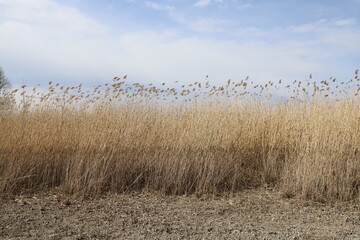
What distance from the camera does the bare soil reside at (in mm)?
3551

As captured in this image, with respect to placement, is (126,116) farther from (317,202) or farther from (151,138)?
(317,202)

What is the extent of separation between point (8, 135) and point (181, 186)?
9.21 ft

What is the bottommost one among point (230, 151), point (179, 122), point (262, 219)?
point (262, 219)

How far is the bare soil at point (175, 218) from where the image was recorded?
3.55 metres

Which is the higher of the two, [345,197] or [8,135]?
[8,135]

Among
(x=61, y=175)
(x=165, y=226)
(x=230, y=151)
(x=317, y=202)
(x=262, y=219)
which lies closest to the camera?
(x=165, y=226)

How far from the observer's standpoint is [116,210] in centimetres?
429

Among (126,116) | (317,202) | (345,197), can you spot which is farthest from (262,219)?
(126,116)

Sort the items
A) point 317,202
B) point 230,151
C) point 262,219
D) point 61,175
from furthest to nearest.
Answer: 1. point 230,151
2. point 61,175
3. point 317,202
4. point 262,219

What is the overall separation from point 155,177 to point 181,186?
38cm

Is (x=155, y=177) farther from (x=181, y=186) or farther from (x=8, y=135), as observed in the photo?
(x=8, y=135)

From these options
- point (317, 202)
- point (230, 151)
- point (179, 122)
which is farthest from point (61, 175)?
point (317, 202)

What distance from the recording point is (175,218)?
13.3 feet

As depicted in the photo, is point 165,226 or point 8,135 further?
point 8,135
